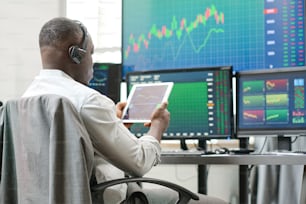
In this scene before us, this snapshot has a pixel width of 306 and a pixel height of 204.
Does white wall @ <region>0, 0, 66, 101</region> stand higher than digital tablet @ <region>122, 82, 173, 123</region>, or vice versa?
white wall @ <region>0, 0, 66, 101</region>

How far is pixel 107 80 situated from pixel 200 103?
1.79 feet

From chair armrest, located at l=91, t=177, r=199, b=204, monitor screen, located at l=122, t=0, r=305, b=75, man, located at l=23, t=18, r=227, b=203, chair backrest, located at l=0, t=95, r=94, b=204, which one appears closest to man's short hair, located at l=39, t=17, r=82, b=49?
man, located at l=23, t=18, r=227, b=203

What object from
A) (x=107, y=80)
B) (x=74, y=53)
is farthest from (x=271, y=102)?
(x=74, y=53)

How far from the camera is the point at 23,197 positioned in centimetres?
153

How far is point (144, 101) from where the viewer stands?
222cm

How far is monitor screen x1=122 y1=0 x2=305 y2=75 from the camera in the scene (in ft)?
8.84

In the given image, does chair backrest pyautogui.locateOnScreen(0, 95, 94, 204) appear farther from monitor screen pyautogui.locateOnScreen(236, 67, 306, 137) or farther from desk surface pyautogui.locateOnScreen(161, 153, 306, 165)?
monitor screen pyautogui.locateOnScreen(236, 67, 306, 137)

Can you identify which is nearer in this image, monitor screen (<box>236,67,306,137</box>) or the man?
the man

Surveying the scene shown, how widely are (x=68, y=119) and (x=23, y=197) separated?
273mm

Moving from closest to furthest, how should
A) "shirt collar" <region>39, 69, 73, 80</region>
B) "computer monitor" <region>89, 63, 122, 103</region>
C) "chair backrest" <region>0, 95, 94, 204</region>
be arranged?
"chair backrest" <region>0, 95, 94, 204</region>
"shirt collar" <region>39, 69, 73, 80</region>
"computer monitor" <region>89, 63, 122, 103</region>

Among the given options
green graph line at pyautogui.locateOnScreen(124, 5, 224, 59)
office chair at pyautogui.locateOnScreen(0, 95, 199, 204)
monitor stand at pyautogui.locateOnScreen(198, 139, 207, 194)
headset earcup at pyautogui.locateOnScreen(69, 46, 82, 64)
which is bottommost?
monitor stand at pyautogui.locateOnScreen(198, 139, 207, 194)

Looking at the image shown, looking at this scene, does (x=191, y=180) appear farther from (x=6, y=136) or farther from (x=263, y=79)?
(x=6, y=136)

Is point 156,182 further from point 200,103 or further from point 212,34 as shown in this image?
point 212,34

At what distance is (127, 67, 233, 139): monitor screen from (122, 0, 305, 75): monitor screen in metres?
0.23
